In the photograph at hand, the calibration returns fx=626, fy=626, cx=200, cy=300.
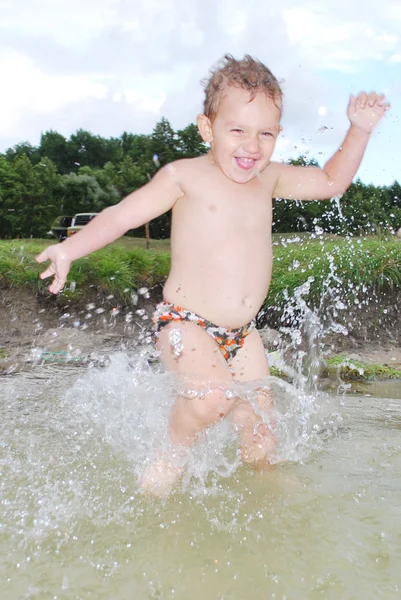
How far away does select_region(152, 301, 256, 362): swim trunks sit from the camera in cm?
245

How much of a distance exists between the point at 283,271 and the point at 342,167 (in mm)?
3993

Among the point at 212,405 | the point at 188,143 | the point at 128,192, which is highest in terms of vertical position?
the point at 188,143

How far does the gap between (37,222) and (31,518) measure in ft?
66.9

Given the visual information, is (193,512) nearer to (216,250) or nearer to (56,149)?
(216,250)

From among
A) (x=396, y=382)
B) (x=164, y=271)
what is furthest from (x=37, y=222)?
(x=396, y=382)

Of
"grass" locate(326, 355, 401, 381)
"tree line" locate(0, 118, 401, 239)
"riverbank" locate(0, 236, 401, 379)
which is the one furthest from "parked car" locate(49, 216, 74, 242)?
"grass" locate(326, 355, 401, 381)

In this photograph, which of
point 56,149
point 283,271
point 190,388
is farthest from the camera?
point 56,149

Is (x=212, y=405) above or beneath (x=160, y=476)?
above

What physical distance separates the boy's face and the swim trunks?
22.6 inches

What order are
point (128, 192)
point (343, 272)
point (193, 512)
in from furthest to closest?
point (128, 192)
point (343, 272)
point (193, 512)

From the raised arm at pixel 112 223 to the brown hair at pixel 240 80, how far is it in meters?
0.34

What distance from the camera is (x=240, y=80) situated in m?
2.43

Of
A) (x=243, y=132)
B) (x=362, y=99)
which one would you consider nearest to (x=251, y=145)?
(x=243, y=132)

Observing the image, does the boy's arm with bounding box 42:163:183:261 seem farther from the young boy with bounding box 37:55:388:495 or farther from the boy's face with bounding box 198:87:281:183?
the boy's face with bounding box 198:87:281:183
